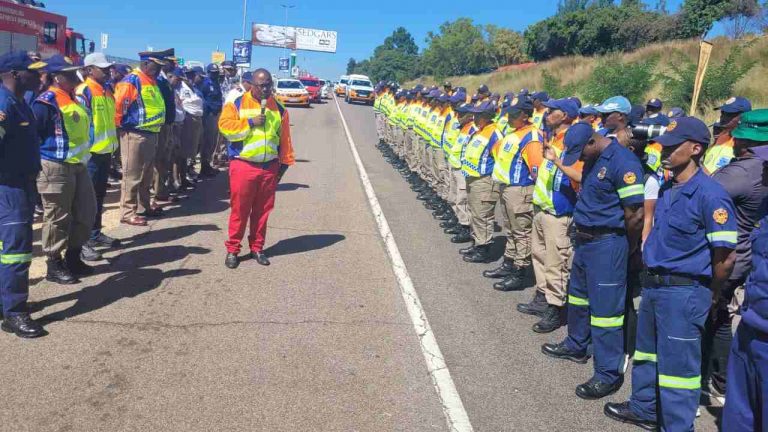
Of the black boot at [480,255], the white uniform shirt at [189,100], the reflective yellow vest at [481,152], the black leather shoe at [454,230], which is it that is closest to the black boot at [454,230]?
the black leather shoe at [454,230]

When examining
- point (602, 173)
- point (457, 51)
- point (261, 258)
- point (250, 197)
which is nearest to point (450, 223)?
point (261, 258)

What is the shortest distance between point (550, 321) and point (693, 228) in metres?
2.13

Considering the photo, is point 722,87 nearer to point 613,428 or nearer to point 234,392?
point 613,428

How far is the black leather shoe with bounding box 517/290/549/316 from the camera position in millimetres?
5735

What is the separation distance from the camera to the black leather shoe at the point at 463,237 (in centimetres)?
833

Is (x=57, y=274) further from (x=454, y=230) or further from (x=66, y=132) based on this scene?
(x=454, y=230)

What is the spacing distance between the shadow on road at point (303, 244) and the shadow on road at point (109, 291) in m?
1.25

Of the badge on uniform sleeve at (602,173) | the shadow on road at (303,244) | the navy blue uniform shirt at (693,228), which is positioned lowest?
the shadow on road at (303,244)

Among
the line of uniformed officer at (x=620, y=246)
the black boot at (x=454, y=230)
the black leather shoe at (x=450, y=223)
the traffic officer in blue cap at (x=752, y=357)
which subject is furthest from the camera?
the black leather shoe at (x=450, y=223)

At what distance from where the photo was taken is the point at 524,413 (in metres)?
3.94

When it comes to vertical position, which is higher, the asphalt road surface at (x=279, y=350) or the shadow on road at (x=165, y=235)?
the shadow on road at (x=165, y=235)

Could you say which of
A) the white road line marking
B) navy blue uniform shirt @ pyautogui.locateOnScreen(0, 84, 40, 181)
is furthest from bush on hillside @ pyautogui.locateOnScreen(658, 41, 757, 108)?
navy blue uniform shirt @ pyautogui.locateOnScreen(0, 84, 40, 181)

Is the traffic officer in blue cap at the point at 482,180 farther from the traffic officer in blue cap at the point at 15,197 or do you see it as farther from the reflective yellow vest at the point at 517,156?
the traffic officer in blue cap at the point at 15,197

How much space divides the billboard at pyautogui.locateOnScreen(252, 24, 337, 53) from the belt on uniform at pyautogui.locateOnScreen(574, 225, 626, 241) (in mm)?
73205
